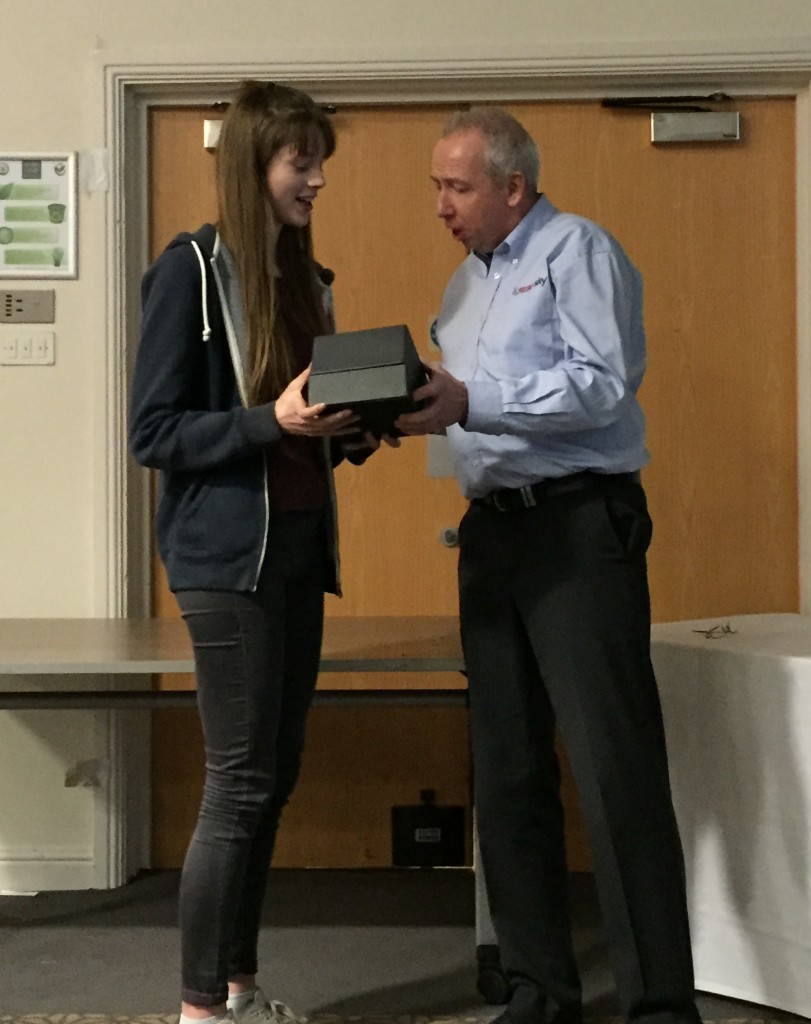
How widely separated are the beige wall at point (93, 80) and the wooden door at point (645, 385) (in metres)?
0.14

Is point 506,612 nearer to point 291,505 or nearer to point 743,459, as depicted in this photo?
point 291,505

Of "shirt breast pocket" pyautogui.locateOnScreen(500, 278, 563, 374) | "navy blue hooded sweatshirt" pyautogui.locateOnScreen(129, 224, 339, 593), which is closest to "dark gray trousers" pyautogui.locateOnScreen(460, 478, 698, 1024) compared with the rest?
"shirt breast pocket" pyautogui.locateOnScreen(500, 278, 563, 374)

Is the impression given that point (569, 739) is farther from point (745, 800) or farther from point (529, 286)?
point (529, 286)

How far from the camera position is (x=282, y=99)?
4.98 feet

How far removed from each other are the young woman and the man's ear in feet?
1.01

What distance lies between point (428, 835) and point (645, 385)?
1.18m

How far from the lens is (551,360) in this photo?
165 cm

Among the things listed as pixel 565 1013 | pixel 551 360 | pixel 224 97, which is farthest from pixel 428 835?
pixel 224 97

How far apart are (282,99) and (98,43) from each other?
129 cm

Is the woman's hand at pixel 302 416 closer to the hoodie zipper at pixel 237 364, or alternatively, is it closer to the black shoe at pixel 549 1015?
the hoodie zipper at pixel 237 364

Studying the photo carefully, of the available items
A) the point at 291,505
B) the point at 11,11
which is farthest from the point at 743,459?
the point at 11,11

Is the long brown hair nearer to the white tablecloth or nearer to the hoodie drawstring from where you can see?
the hoodie drawstring

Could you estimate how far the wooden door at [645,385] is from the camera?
261 cm

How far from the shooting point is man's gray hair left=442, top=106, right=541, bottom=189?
170cm
